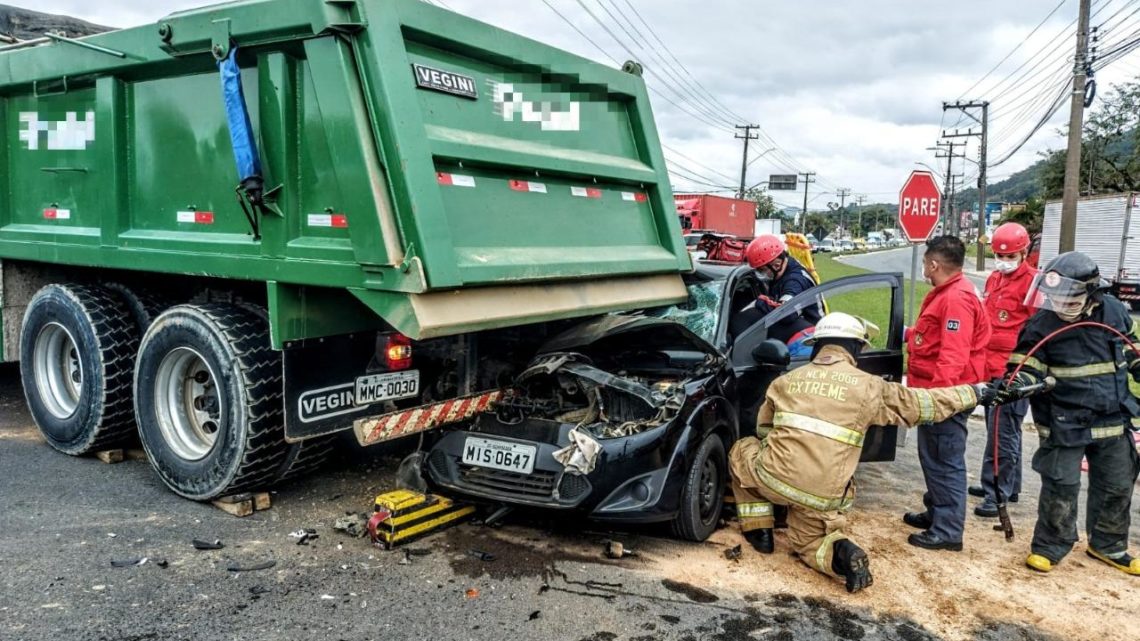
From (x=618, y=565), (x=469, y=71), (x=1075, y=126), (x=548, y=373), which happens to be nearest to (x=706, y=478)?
(x=618, y=565)

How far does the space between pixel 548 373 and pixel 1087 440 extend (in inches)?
110

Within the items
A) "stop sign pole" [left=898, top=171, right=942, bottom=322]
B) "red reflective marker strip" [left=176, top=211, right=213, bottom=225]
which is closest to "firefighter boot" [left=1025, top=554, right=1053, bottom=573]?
"red reflective marker strip" [left=176, top=211, right=213, bottom=225]

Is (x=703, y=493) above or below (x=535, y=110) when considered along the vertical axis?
below

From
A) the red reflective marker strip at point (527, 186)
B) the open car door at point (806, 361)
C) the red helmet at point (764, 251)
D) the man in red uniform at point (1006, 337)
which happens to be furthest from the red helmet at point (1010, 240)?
the red reflective marker strip at point (527, 186)

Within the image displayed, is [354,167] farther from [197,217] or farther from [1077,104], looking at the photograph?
[1077,104]

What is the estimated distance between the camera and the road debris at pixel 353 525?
168 inches

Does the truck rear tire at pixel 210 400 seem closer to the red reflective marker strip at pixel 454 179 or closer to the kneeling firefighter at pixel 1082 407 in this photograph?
the red reflective marker strip at pixel 454 179

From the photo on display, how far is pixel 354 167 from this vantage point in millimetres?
3598

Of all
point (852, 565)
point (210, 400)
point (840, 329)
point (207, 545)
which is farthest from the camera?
point (210, 400)

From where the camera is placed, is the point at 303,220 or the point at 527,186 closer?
the point at 303,220

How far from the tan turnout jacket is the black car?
0.35 metres

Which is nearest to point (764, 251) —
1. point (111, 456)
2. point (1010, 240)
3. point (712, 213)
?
point (1010, 240)

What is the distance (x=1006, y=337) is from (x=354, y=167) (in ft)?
14.3

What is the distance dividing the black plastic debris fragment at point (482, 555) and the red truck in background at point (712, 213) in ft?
71.1
